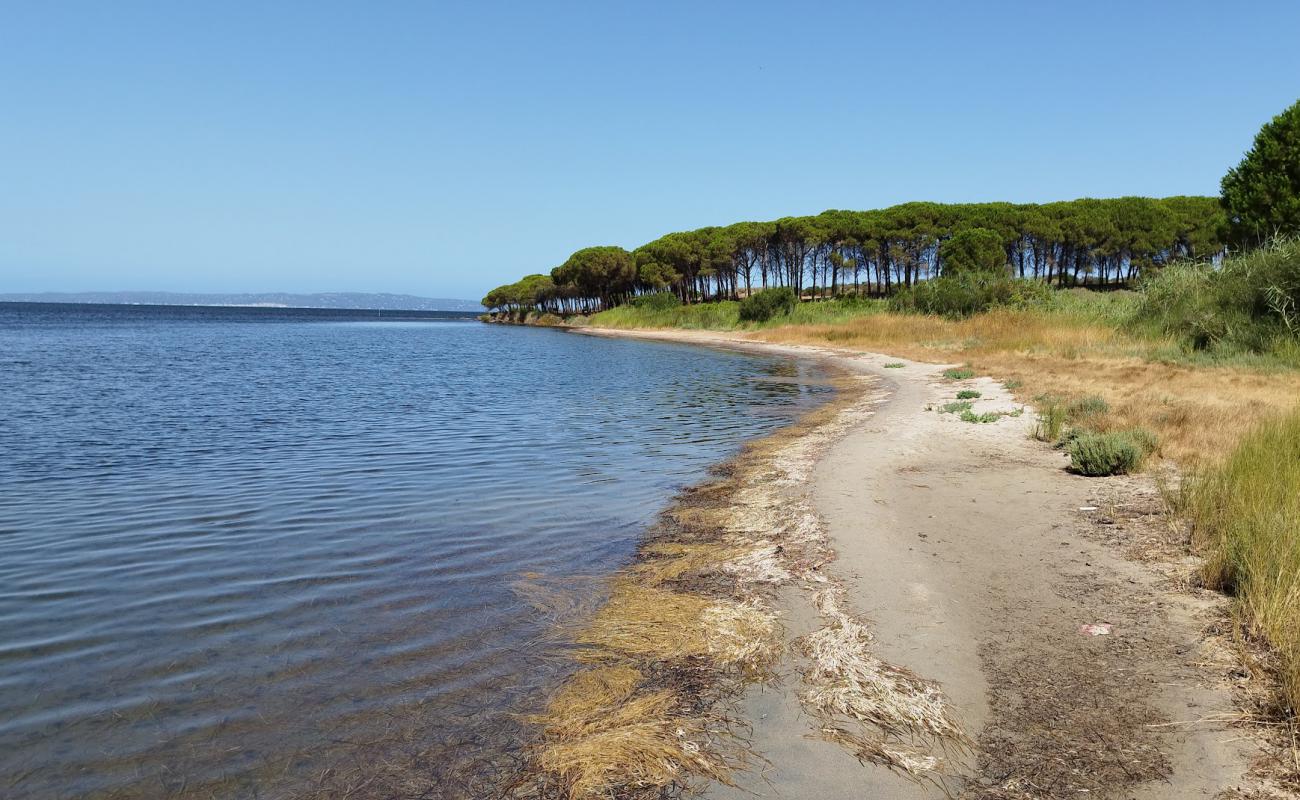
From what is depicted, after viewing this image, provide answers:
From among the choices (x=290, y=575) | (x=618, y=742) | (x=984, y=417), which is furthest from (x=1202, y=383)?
(x=290, y=575)

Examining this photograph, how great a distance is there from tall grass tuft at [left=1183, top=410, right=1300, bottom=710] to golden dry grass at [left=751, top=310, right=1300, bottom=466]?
2061mm

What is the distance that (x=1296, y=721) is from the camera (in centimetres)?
394

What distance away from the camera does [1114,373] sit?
20.0 m

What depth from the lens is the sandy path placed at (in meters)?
4.01

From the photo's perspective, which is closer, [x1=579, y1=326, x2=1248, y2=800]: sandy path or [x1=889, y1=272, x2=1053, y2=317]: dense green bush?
[x1=579, y1=326, x2=1248, y2=800]: sandy path

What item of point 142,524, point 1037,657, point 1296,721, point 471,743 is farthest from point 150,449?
point 1296,721

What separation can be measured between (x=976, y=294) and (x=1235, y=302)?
22550 millimetres

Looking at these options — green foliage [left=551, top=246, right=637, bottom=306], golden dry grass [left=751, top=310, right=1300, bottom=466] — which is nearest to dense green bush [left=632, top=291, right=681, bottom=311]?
green foliage [left=551, top=246, right=637, bottom=306]

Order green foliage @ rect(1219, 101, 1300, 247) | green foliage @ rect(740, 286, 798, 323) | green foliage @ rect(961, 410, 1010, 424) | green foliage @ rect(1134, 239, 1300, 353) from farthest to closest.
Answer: green foliage @ rect(740, 286, 798, 323) → green foliage @ rect(1219, 101, 1300, 247) → green foliage @ rect(1134, 239, 1300, 353) → green foliage @ rect(961, 410, 1010, 424)

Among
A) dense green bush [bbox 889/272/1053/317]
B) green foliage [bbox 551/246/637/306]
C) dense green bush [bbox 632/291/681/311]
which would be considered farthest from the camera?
green foliage [bbox 551/246/637/306]

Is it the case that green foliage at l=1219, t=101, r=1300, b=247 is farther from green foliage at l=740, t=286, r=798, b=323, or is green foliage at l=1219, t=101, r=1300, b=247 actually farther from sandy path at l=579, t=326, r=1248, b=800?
sandy path at l=579, t=326, r=1248, b=800

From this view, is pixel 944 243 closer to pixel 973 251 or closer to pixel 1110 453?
pixel 973 251

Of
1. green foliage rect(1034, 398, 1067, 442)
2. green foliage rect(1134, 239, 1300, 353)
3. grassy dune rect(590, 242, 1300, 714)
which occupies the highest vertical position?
green foliage rect(1134, 239, 1300, 353)

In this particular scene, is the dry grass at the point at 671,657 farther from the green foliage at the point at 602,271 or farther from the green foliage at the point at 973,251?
the green foliage at the point at 602,271
